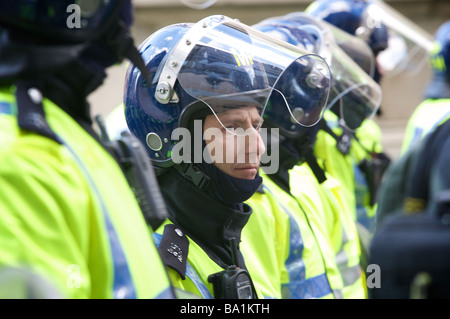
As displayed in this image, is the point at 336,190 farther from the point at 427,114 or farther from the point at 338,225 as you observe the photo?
the point at 427,114

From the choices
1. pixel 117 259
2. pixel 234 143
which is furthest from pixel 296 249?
pixel 117 259

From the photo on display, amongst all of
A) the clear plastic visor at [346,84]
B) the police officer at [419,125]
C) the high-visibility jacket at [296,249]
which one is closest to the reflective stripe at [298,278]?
the high-visibility jacket at [296,249]

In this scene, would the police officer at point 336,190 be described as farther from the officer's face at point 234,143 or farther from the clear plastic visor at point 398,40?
the clear plastic visor at point 398,40

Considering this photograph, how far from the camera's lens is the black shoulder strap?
111cm

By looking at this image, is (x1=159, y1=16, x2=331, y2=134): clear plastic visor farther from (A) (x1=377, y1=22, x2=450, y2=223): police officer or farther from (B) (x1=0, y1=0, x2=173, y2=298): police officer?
(B) (x1=0, y1=0, x2=173, y2=298): police officer

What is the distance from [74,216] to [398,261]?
1.69ft

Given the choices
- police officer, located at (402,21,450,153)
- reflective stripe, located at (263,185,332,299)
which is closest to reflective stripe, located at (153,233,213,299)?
reflective stripe, located at (263,185,332,299)

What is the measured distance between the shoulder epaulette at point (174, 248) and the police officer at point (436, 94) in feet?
7.14

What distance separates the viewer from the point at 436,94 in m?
4.39

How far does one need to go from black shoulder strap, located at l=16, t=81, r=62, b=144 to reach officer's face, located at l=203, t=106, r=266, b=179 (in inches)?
41.1

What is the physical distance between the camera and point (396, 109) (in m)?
9.13

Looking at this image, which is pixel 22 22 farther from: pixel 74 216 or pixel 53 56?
pixel 74 216

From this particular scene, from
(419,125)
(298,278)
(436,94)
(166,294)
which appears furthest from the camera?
(436,94)

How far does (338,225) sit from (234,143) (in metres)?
1.20
